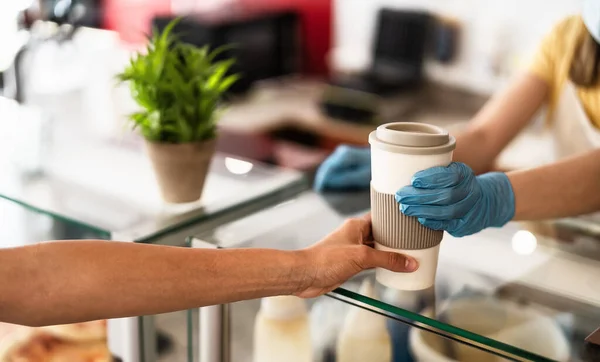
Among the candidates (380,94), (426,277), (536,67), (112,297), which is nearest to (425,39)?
(380,94)

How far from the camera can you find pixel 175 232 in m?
1.17

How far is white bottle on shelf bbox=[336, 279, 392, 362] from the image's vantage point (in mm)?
1130

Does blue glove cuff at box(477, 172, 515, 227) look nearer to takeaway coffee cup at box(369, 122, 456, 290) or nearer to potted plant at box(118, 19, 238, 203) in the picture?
takeaway coffee cup at box(369, 122, 456, 290)

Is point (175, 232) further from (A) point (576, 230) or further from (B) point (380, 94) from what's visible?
(B) point (380, 94)

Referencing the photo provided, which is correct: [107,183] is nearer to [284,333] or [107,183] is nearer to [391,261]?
[284,333]

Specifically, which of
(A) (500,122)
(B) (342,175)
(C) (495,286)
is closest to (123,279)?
(C) (495,286)

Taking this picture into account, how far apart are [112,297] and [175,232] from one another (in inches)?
12.7

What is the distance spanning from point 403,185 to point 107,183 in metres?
0.68

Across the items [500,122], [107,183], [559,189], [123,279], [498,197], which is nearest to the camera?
[123,279]

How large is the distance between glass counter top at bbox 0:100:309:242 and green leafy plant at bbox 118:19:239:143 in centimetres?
11

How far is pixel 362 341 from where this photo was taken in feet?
3.83

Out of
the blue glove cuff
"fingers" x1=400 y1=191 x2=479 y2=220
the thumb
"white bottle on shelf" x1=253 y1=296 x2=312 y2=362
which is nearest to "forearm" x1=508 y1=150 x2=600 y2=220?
the blue glove cuff

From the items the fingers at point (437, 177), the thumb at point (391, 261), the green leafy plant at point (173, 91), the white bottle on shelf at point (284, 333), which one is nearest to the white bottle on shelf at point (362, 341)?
the white bottle on shelf at point (284, 333)

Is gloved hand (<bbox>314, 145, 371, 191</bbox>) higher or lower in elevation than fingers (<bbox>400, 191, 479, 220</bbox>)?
lower
